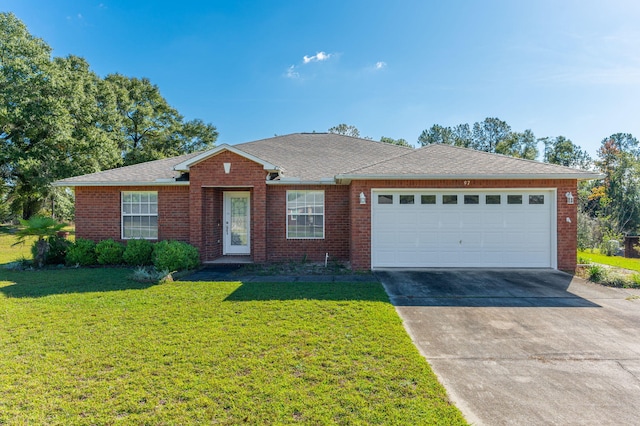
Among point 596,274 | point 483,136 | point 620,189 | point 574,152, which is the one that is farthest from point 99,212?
point 574,152

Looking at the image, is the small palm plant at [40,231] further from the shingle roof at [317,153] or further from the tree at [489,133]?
the tree at [489,133]

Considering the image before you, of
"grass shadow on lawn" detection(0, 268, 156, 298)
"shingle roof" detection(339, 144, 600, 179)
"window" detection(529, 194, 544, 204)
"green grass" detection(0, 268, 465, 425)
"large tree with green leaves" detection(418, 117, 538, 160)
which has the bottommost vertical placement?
"green grass" detection(0, 268, 465, 425)

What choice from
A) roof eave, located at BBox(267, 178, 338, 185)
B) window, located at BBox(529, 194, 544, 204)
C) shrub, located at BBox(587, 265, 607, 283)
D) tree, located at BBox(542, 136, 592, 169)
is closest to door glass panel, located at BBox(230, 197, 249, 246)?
roof eave, located at BBox(267, 178, 338, 185)

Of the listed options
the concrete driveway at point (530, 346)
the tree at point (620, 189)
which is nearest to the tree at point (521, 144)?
the tree at point (620, 189)

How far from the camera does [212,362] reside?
3604mm

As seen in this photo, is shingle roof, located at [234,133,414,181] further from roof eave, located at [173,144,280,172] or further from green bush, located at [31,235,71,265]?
green bush, located at [31,235,71,265]

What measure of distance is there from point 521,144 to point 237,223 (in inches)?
1920

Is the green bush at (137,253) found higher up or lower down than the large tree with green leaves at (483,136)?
lower down

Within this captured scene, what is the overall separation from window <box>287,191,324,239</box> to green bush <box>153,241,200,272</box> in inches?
135

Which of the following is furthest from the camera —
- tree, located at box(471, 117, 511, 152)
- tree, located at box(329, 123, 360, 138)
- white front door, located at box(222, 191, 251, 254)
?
tree, located at box(471, 117, 511, 152)

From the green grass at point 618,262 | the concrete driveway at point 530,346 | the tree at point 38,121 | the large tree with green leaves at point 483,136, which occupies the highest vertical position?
the large tree with green leaves at point 483,136

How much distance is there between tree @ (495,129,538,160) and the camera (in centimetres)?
4204

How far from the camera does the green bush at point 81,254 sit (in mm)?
9773

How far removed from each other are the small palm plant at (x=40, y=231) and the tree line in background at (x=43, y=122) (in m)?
14.2
